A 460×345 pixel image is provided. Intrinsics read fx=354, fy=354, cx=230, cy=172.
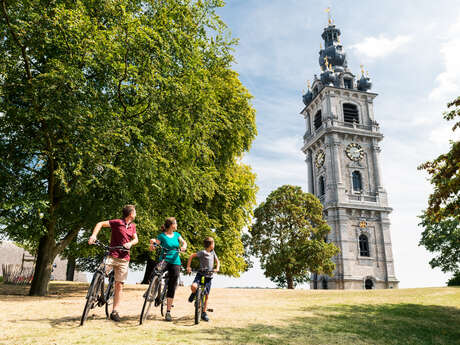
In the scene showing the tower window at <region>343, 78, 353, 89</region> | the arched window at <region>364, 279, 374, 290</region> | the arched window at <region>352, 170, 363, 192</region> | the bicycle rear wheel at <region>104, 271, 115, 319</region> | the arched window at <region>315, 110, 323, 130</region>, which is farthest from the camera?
the tower window at <region>343, 78, 353, 89</region>

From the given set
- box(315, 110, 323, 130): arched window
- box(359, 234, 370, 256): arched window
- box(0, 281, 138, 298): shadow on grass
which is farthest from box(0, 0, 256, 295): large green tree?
box(315, 110, 323, 130): arched window

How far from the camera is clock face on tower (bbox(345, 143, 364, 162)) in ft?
168

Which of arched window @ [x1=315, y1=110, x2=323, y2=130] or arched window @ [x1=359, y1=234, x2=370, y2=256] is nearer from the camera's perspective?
arched window @ [x1=359, y1=234, x2=370, y2=256]

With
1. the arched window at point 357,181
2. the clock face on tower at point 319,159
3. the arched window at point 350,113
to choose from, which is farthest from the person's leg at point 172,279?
the arched window at point 350,113

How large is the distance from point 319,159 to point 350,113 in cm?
903

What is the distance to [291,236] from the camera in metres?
34.2

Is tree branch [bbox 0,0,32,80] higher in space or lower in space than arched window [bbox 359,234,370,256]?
higher

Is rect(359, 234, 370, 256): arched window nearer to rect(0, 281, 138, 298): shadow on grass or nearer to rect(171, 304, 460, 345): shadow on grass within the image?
rect(171, 304, 460, 345): shadow on grass

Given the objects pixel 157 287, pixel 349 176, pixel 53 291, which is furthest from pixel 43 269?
pixel 349 176

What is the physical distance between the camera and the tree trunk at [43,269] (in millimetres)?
12500

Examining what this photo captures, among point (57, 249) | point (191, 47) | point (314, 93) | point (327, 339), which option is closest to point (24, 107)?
point (57, 249)

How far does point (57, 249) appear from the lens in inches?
507

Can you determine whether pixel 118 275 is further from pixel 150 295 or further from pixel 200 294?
pixel 200 294

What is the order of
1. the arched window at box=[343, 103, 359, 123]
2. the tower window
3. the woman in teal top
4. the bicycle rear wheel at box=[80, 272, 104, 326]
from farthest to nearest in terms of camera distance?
the tower window < the arched window at box=[343, 103, 359, 123] < the woman in teal top < the bicycle rear wheel at box=[80, 272, 104, 326]
